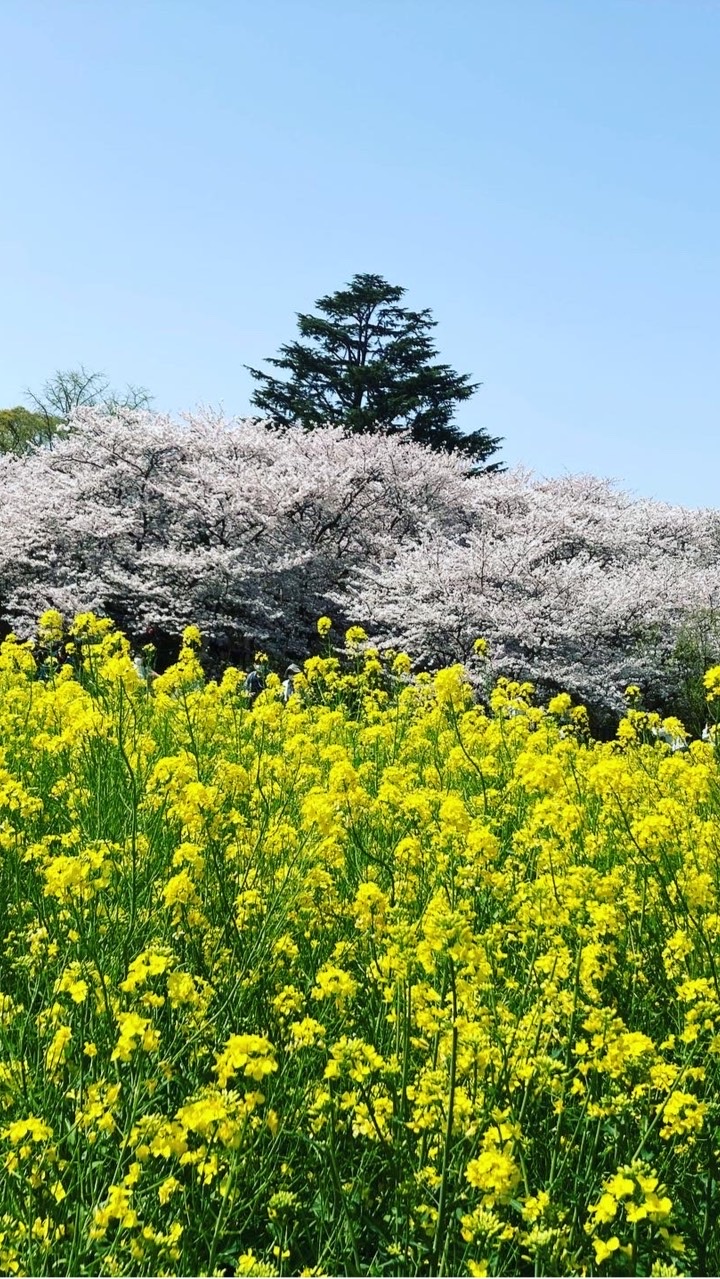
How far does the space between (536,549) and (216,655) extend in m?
6.77

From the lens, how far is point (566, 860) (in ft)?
13.9

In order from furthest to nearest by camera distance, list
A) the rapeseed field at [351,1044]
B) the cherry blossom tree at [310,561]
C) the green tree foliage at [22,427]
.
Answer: the green tree foliage at [22,427], the cherry blossom tree at [310,561], the rapeseed field at [351,1044]

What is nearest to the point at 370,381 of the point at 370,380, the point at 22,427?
the point at 370,380

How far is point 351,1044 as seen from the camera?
2.08 metres

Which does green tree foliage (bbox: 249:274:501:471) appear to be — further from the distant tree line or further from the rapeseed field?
the rapeseed field

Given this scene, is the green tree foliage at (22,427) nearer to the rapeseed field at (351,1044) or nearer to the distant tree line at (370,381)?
the distant tree line at (370,381)

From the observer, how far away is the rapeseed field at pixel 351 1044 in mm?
2062

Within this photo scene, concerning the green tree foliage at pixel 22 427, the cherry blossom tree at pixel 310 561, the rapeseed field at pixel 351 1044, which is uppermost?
the green tree foliage at pixel 22 427

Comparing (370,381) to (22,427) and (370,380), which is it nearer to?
(370,380)

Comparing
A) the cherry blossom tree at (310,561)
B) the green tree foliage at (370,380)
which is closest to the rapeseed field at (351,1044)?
the cherry blossom tree at (310,561)

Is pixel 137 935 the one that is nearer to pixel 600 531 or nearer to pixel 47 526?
pixel 47 526

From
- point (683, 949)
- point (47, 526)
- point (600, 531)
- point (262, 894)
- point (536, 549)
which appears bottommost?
point (262, 894)

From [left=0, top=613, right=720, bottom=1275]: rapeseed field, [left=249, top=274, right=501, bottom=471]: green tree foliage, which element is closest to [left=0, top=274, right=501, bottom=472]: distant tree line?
[left=249, top=274, right=501, bottom=471]: green tree foliage

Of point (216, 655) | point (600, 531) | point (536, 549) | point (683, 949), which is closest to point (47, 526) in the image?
point (216, 655)
